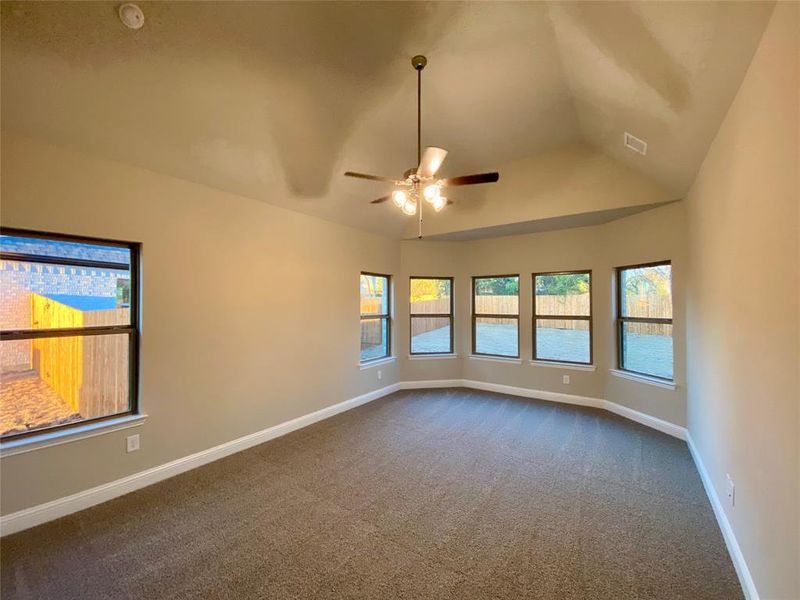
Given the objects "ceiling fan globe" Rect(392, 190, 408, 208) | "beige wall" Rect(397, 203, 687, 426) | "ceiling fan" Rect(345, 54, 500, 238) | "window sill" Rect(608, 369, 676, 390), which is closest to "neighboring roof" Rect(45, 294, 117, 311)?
"ceiling fan" Rect(345, 54, 500, 238)

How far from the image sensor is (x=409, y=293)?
577cm

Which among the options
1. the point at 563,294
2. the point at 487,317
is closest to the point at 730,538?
the point at 563,294

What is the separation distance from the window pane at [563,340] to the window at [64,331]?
5.18 m

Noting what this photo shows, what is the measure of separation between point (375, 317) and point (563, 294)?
2.98m

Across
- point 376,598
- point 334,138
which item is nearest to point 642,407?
point 376,598

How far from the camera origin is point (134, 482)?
109 inches

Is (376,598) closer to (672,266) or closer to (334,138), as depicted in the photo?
(334,138)

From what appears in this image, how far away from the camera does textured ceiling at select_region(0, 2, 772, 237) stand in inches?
74.9

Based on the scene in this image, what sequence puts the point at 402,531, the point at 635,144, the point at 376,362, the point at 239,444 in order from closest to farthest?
1. the point at 402,531
2. the point at 635,144
3. the point at 239,444
4. the point at 376,362

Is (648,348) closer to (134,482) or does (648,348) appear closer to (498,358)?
(498,358)

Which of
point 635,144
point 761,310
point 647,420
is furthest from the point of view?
point 647,420

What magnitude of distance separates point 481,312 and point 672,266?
2737mm

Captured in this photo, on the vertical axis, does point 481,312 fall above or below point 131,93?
below

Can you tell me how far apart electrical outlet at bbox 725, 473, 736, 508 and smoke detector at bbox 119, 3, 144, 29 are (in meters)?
4.51
